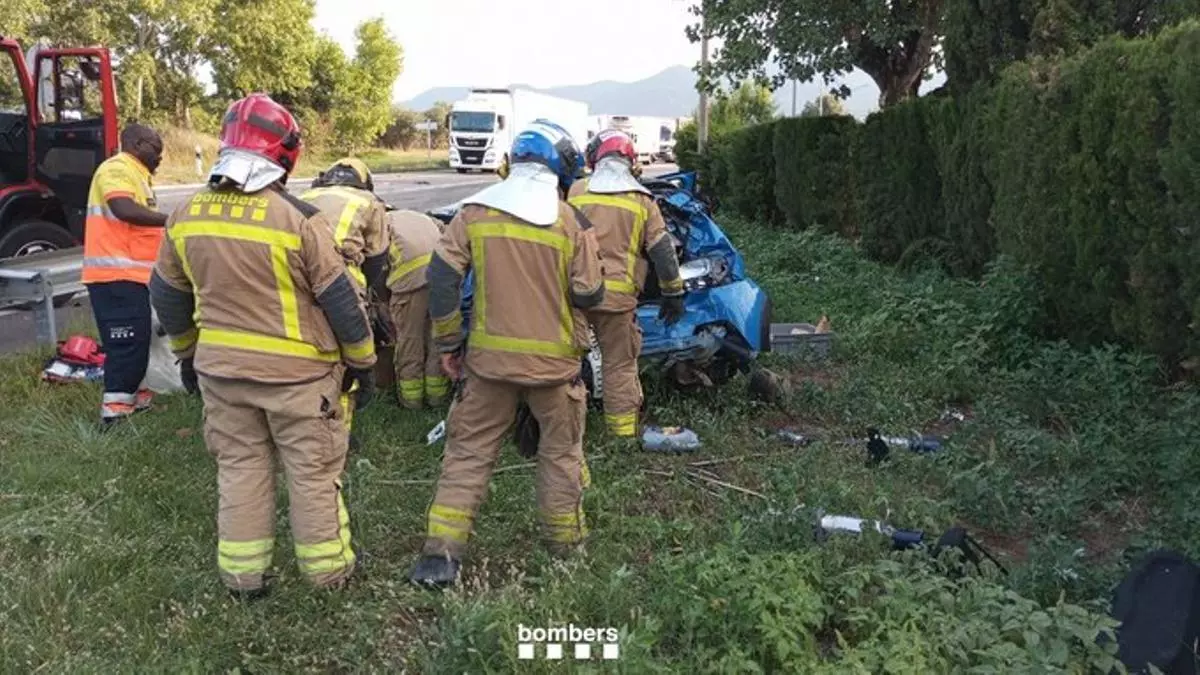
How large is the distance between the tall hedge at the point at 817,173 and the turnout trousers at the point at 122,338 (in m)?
8.94

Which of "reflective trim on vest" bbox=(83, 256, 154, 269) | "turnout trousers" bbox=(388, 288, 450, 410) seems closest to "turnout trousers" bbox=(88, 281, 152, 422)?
"reflective trim on vest" bbox=(83, 256, 154, 269)

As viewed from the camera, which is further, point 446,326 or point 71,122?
point 71,122

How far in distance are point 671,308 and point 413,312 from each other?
5.28ft

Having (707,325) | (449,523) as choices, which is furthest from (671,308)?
(449,523)

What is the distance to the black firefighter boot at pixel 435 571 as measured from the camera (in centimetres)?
377

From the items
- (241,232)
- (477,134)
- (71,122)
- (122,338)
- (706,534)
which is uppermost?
(477,134)

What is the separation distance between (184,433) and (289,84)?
34.7m

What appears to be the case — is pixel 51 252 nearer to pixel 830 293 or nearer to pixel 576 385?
pixel 576 385

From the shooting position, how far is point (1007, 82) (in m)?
7.70

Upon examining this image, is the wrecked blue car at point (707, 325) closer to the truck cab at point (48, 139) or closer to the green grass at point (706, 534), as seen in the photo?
the green grass at point (706, 534)

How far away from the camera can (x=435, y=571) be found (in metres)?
3.79

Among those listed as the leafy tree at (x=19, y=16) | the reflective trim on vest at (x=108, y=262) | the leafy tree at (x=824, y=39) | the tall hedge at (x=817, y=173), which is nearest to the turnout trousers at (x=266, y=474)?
the reflective trim on vest at (x=108, y=262)

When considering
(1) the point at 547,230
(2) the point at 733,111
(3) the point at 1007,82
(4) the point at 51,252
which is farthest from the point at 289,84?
(1) the point at 547,230

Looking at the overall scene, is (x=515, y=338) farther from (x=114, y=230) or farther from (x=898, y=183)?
(x=898, y=183)
